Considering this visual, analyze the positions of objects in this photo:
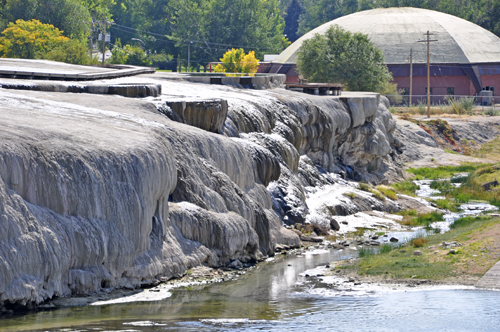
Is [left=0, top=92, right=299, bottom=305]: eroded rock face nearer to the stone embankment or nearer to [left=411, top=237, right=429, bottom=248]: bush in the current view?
the stone embankment

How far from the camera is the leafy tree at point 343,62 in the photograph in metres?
64.3

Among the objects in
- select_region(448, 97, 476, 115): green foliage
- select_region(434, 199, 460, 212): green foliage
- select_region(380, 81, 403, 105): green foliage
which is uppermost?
select_region(380, 81, 403, 105): green foliage

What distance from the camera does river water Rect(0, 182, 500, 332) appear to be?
14.4m

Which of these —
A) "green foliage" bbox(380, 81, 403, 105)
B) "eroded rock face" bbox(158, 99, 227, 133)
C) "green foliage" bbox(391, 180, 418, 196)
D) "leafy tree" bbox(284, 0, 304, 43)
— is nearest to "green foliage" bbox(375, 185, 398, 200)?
"green foliage" bbox(391, 180, 418, 196)

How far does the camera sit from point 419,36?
84.7 m

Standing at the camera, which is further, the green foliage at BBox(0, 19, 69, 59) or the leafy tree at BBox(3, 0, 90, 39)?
the leafy tree at BBox(3, 0, 90, 39)

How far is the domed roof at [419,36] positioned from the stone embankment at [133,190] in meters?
53.2

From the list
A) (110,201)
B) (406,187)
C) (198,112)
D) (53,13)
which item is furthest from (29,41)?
(110,201)

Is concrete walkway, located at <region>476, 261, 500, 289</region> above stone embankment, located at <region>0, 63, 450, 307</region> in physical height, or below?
below

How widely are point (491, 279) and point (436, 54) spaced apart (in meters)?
66.8

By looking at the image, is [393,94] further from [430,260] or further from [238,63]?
[430,260]

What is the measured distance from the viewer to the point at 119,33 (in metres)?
121

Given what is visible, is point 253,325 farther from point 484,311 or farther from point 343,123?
point 343,123

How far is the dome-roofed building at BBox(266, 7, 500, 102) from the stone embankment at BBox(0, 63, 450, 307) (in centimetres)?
5153
